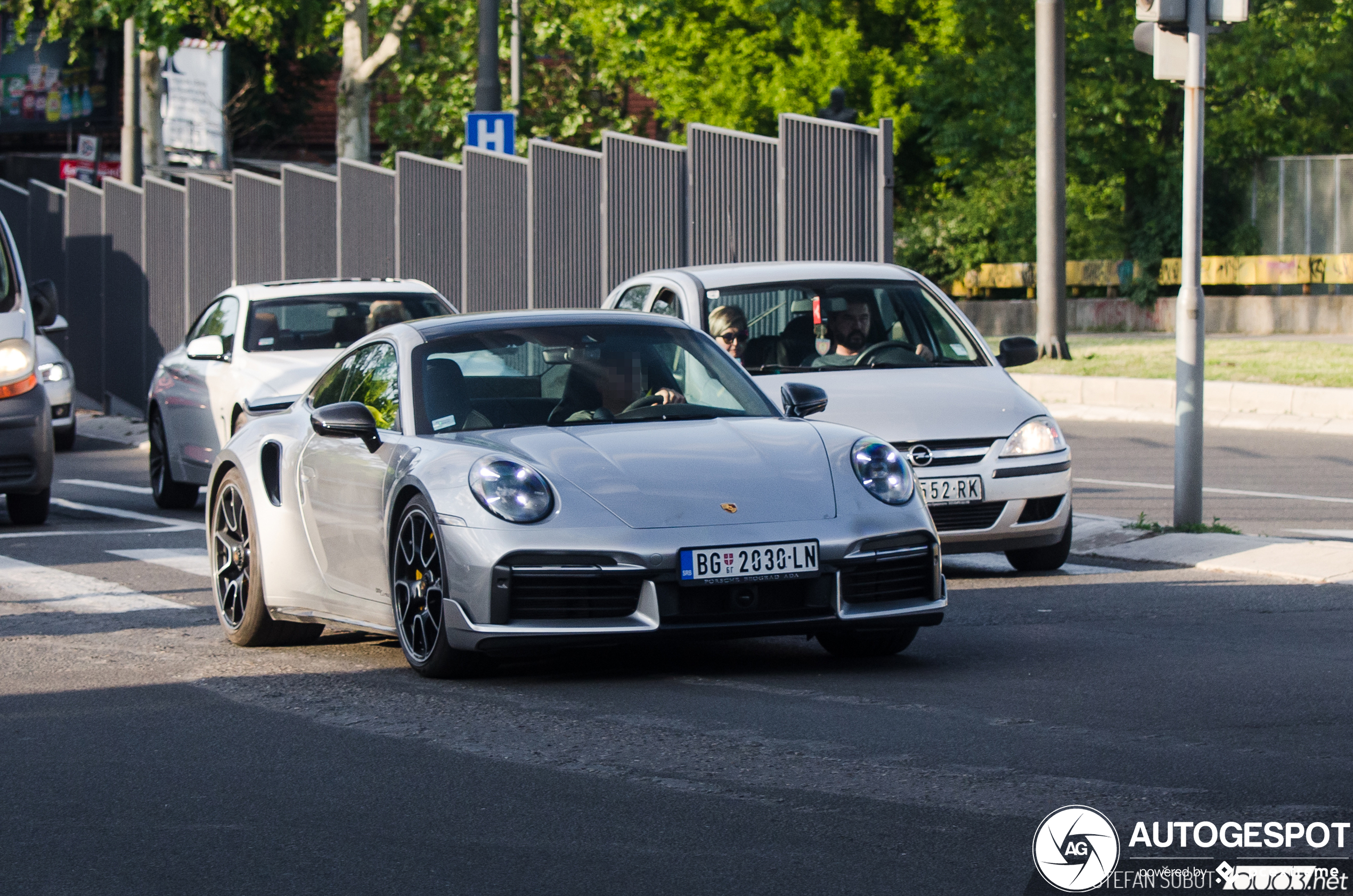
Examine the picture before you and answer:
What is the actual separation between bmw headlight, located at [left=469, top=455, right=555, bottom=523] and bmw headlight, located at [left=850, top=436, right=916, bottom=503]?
1.08 m

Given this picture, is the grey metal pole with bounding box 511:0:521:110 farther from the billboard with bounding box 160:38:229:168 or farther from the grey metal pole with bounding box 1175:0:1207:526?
the grey metal pole with bounding box 1175:0:1207:526

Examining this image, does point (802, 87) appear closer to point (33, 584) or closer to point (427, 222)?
point (427, 222)

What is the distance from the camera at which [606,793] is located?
530 cm

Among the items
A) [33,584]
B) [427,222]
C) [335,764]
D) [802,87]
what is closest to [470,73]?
[802,87]

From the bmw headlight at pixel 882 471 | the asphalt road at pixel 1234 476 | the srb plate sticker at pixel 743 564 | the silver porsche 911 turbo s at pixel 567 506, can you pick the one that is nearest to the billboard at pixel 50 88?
the asphalt road at pixel 1234 476

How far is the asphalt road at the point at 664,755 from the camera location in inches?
183

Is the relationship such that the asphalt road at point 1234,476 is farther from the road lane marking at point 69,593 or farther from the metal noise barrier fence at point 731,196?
the road lane marking at point 69,593

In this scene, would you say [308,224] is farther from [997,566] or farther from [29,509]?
[997,566]

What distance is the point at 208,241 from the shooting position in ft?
85.1

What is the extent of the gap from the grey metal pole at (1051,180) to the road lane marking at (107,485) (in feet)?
39.5

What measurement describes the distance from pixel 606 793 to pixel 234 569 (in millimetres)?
3609

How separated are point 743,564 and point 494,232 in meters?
14.7

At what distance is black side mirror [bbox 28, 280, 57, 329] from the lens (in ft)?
47.8

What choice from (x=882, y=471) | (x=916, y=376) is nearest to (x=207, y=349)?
(x=916, y=376)
